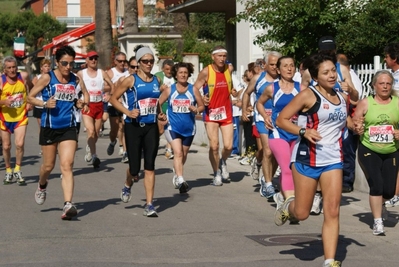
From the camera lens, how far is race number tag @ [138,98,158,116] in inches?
429

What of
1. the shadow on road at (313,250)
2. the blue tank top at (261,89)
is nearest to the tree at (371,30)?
the blue tank top at (261,89)

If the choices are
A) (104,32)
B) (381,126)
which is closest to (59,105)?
(381,126)

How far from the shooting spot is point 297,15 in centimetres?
1684

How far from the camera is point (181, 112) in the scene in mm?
13211

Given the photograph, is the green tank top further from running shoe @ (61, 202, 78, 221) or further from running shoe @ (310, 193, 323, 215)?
running shoe @ (61, 202, 78, 221)

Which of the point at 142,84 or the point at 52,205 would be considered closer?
the point at 142,84

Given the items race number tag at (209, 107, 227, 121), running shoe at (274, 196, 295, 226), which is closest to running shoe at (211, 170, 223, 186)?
race number tag at (209, 107, 227, 121)

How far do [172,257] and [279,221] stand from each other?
1.07 m

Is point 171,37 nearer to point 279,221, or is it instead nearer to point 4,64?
point 4,64

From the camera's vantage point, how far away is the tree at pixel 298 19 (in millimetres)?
16438

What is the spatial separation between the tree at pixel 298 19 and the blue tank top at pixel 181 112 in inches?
157

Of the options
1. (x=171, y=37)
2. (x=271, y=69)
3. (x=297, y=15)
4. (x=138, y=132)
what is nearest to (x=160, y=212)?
(x=138, y=132)

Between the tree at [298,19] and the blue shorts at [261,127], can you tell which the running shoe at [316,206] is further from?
the tree at [298,19]

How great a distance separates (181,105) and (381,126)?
4218mm
